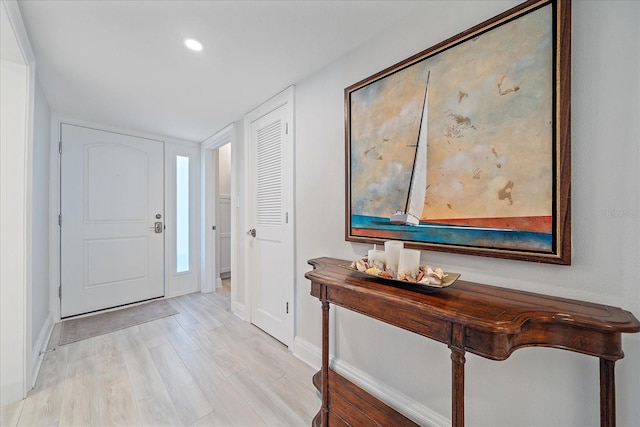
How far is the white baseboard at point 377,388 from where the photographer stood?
4.21ft

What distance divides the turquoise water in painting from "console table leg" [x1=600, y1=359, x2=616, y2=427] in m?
0.38

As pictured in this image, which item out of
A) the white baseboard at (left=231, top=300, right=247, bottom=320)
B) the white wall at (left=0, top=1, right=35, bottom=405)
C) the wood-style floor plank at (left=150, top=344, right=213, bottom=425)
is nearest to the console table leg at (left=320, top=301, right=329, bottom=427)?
the wood-style floor plank at (left=150, top=344, right=213, bottom=425)

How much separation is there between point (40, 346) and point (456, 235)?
3.17 meters

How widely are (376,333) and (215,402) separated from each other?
42.4 inches

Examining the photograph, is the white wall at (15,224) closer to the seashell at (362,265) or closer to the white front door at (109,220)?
the white front door at (109,220)

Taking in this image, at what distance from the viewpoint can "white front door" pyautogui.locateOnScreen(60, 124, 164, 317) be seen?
281 centimetres

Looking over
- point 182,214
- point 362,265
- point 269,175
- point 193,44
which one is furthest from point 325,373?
point 182,214

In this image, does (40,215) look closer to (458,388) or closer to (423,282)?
(423,282)

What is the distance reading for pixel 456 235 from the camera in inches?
46.6

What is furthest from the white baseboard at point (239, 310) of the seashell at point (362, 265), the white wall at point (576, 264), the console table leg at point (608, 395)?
the console table leg at point (608, 395)

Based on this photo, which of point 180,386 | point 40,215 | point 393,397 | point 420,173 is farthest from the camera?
point 40,215

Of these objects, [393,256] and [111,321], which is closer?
[393,256]

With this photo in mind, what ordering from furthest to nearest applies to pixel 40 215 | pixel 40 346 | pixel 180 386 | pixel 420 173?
1. pixel 40 215
2. pixel 40 346
3. pixel 180 386
4. pixel 420 173

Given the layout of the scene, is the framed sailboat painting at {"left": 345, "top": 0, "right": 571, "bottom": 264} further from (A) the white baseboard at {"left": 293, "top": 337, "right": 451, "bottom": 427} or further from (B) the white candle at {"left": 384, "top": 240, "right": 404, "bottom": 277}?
(A) the white baseboard at {"left": 293, "top": 337, "right": 451, "bottom": 427}
